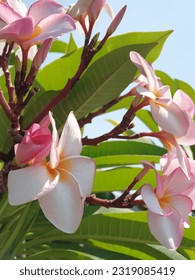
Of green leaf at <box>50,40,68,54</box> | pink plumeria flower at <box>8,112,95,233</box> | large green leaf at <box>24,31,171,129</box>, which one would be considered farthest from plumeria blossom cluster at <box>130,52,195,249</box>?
green leaf at <box>50,40,68,54</box>

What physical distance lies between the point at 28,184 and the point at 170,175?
20 centimetres

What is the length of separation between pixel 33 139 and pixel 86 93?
403mm

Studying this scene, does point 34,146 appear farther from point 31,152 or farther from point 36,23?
point 36,23

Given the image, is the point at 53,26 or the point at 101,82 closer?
the point at 53,26

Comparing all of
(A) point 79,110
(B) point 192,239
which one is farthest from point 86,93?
(B) point 192,239

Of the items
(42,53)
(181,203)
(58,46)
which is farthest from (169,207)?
(58,46)

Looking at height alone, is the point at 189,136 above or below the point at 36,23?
below

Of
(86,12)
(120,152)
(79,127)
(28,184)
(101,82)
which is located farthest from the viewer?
(120,152)

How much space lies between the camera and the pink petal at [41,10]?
65 cm

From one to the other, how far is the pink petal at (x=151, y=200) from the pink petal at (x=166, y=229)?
0.01 m

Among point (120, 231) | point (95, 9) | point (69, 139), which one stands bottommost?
point (120, 231)

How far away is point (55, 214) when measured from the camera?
577mm

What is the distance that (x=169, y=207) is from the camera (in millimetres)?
680

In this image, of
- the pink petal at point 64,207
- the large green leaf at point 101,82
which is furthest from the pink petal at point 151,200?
the large green leaf at point 101,82
